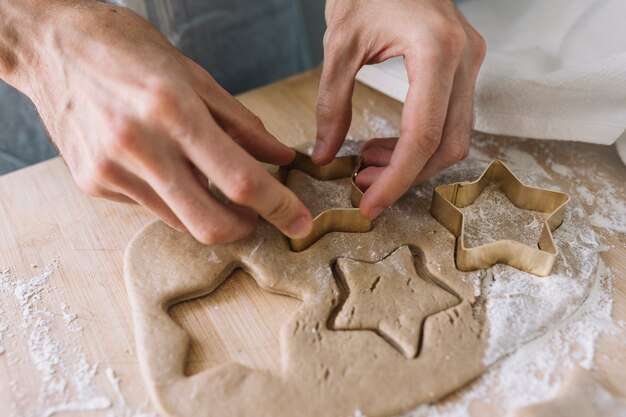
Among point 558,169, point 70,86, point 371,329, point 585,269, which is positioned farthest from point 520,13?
point 70,86

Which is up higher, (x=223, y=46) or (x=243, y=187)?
(x=243, y=187)

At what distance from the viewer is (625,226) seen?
3.92ft

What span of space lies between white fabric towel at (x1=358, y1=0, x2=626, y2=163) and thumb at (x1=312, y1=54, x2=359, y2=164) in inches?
14.8

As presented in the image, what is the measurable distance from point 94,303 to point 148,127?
384 millimetres

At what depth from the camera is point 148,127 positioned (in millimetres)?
A: 831

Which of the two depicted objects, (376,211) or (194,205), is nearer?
(194,205)

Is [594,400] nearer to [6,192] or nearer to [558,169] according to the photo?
[558,169]

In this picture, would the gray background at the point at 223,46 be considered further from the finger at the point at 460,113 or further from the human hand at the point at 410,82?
the finger at the point at 460,113

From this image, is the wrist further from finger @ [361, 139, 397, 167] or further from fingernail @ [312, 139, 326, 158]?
finger @ [361, 139, 397, 167]

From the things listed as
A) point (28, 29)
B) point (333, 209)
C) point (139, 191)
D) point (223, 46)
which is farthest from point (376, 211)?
point (223, 46)

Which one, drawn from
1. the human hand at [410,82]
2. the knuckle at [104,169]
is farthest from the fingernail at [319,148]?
the knuckle at [104,169]

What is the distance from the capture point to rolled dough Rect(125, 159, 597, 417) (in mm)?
860

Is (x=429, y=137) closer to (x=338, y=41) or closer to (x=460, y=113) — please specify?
(x=460, y=113)

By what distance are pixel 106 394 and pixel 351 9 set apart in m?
0.85
